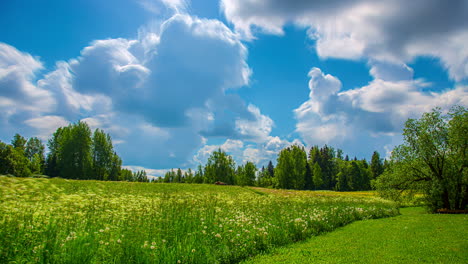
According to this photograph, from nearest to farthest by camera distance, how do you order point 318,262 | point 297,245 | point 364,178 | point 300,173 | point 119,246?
point 119,246, point 318,262, point 297,245, point 300,173, point 364,178

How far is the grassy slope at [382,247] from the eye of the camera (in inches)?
376

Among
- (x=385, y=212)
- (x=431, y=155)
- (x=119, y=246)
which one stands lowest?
(x=385, y=212)

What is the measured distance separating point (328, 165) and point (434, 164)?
89266 mm

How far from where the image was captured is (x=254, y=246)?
10352 mm

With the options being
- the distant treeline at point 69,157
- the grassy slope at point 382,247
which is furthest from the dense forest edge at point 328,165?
the grassy slope at point 382,247

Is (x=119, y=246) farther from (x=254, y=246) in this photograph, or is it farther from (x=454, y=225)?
(x=454, y=225)

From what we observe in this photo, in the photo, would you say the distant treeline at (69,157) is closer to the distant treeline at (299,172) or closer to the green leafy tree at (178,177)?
the distant treeline at (299,172)

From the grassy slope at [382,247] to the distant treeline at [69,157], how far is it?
71.7m

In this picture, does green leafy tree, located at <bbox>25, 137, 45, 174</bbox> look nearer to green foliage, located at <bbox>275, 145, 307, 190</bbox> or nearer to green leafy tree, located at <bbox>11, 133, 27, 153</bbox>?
green leafy tree, located at <bbox>11, 133, 27, 153</bbox>

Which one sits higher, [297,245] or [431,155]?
[431,155]

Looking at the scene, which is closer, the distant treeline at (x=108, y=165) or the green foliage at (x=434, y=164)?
the green foliage at (x=434, y=164)

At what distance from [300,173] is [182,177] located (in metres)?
76.1

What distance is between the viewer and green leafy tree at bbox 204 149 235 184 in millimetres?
89062

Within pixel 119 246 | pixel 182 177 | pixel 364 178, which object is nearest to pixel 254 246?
pixel 119 246
